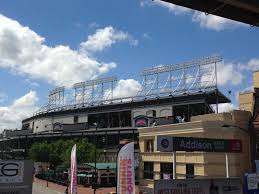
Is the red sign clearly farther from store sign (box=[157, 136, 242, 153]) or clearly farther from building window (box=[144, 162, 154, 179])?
building window (box=[144, 162, 154, 179])

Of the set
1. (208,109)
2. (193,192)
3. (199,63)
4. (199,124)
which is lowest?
(193,192)

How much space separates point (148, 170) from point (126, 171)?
104ft

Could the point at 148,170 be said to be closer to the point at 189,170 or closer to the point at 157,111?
the point at 189,170

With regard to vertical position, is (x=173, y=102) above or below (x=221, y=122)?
above

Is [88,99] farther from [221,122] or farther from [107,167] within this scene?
[221,122]

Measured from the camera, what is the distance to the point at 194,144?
103ft

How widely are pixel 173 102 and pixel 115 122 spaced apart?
26.1 m

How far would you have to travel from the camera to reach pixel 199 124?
155 ft

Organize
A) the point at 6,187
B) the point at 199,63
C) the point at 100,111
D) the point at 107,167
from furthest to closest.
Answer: the point at 100,111
the point at 199,63
the point at 107,167
the point at 6,187

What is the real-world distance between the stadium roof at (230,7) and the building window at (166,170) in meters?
34.9

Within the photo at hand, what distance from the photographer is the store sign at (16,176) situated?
18.4m

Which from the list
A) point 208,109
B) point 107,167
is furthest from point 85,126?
point 107,167

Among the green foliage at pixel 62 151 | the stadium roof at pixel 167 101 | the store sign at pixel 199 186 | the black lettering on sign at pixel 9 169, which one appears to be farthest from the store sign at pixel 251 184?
the stadium roof at pixel 167 101

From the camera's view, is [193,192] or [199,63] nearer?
[193,192]
